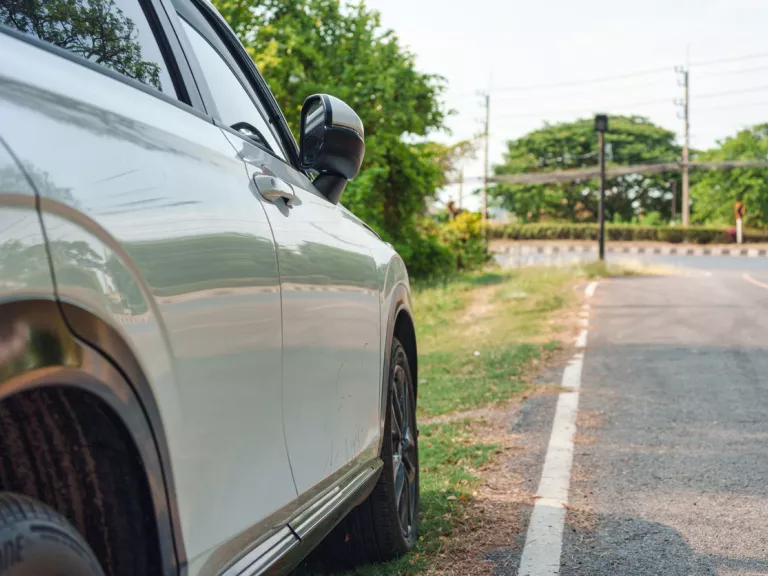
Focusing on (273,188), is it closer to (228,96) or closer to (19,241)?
(228,96)

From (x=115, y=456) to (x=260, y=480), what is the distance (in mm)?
595

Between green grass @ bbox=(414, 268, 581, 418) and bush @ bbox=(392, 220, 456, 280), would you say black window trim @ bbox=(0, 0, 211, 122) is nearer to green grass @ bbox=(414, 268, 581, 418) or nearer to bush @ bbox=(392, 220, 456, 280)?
green grass @ bbox=(414, 268, 581, 418)

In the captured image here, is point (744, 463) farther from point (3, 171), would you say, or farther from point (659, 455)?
point (3, 171)

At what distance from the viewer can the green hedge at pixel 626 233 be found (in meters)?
58.7

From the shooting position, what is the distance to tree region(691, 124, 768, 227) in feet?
233

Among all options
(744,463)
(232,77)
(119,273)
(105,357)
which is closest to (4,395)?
(105,357)

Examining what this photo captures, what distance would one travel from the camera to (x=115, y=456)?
5.06 feet

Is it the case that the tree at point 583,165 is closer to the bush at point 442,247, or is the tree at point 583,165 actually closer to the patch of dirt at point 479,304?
the bush at point 442,247

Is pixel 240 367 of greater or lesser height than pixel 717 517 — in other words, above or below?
above

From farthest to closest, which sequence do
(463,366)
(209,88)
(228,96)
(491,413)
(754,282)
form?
(754,282) < (463,366) < (491,413) < (228,96) < (209,88)

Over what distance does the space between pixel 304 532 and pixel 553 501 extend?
→ 2.33 metres

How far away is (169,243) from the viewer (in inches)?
69.3

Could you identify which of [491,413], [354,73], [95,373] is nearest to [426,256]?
[354,73]

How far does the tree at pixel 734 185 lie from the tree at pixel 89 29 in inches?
2880
